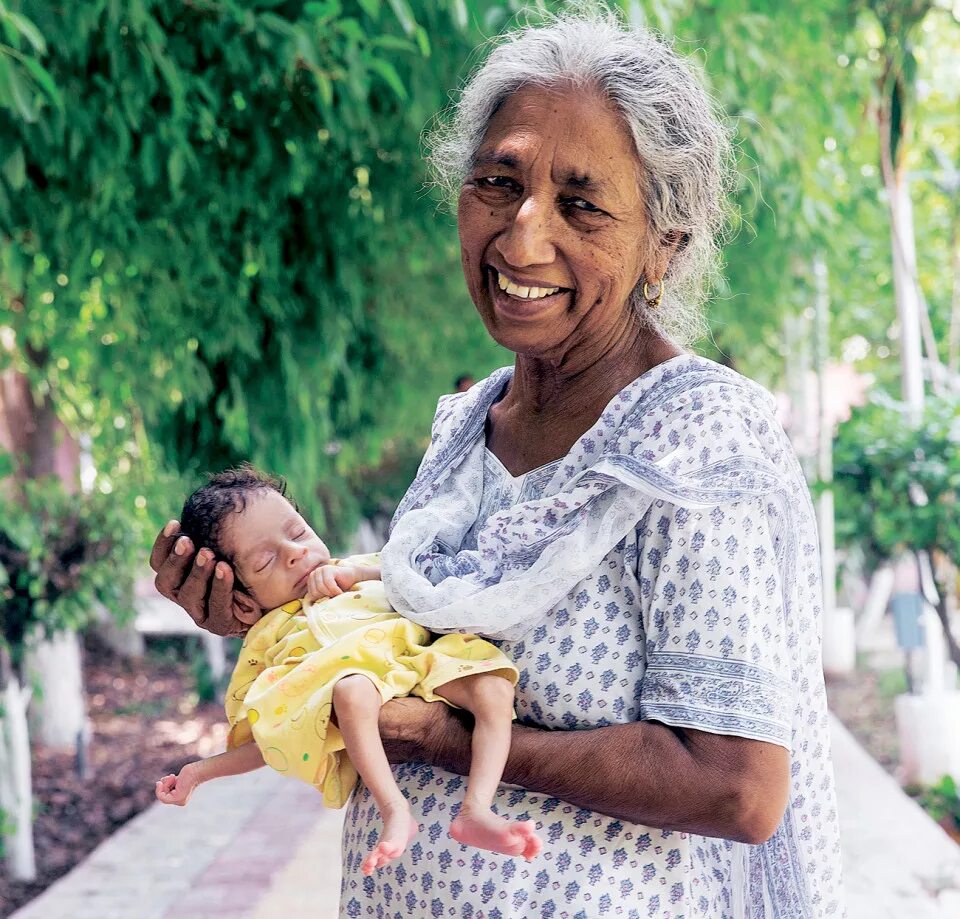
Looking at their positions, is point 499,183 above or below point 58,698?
above

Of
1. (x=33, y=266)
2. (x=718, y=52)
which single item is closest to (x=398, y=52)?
(x=718, y=52)

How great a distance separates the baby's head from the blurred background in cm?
150

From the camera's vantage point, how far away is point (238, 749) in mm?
1900

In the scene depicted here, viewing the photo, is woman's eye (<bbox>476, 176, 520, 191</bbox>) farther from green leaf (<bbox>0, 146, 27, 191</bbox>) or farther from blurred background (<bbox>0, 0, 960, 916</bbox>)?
green leaf (<bbox>0, 146, 27, 191</bbox>)

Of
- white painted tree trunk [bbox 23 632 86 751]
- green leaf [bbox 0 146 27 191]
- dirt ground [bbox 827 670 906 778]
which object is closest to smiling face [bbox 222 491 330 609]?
green leaf [bbox 0 146 27 191]

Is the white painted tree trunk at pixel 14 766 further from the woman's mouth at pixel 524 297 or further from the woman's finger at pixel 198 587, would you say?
the woman's mouth at pixel 524 297

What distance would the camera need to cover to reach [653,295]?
187 centimetres

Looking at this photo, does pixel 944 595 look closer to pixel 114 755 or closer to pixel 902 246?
pixel 902 246

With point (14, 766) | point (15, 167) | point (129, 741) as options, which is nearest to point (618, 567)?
point (15, 167)

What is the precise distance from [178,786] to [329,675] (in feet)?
1.02

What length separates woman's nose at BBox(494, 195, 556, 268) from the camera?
173cm

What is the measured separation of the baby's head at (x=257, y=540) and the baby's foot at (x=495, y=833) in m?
0.49

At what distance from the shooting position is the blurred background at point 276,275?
4.22 m

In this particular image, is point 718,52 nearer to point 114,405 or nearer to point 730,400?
point 114,405
